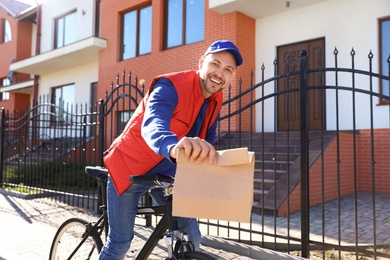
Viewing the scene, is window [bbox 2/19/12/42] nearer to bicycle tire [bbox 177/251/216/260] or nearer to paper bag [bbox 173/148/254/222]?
bicycle tire [bbox 177/251/216/260]

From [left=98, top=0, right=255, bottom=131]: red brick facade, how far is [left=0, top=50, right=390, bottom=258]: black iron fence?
141 centimetres

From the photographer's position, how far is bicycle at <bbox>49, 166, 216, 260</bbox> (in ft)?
6.22

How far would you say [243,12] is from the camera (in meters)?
9.50

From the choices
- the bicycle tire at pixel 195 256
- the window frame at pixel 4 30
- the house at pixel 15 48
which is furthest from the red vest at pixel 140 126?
the window frame at pixel 4 30

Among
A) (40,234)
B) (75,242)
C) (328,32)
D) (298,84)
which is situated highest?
(328,32)

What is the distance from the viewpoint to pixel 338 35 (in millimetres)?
8508

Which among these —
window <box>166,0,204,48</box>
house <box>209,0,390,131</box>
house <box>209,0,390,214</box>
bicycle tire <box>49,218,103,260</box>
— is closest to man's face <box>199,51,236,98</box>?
bicycle tire <box>49,218,103,260</box>

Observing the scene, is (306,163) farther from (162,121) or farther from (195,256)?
(162,121)

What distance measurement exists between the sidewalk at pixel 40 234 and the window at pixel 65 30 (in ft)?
33.3

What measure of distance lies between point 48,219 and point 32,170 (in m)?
3.52

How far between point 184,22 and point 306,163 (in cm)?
807

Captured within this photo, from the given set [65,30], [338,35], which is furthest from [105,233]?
[65,30]

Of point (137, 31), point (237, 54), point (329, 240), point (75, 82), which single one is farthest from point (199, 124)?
point (75, 82)

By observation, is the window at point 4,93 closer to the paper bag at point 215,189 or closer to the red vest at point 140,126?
the red vest at point 140,126
